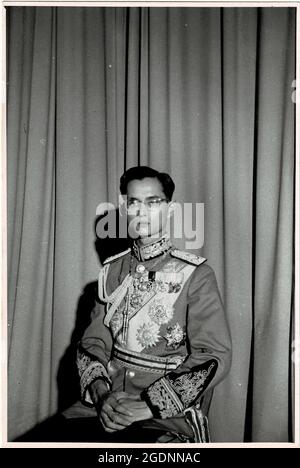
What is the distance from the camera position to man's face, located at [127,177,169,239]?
1412 millimetres

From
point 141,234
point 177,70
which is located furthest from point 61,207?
point 177,70

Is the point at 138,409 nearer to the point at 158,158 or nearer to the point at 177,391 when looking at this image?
the point at 177,391

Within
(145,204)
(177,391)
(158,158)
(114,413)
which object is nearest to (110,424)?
(114,413)

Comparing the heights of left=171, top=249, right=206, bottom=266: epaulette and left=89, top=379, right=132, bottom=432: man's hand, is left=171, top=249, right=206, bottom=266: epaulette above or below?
above

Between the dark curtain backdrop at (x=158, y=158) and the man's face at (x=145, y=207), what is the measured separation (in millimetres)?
398

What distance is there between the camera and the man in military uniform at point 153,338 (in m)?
1.27

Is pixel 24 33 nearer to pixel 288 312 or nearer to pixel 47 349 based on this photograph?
pixel 47 349

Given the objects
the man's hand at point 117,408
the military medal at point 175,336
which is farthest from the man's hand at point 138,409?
the military medal at point 175,336

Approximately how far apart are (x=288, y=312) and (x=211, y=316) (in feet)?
1.47

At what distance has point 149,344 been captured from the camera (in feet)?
4.64

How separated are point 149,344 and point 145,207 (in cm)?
42

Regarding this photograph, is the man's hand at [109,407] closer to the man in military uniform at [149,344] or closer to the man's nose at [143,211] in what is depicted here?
the man in military uniform at [149,344]

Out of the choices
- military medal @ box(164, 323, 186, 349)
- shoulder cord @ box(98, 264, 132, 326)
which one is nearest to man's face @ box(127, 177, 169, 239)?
shoulder cord @ box(98, 264, 132, 326)

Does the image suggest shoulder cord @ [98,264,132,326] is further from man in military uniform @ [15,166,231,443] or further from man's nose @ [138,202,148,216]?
man's nose @ [138,202,148,216]
